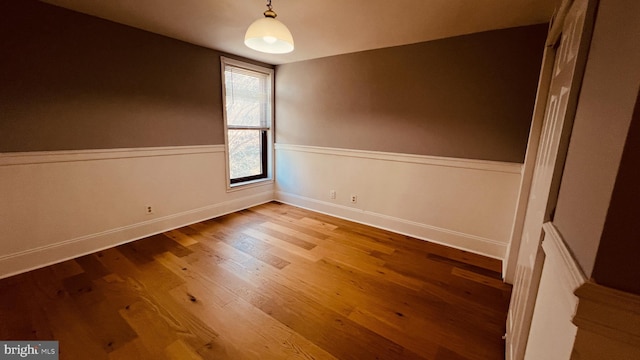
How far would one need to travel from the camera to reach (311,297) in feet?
6.52

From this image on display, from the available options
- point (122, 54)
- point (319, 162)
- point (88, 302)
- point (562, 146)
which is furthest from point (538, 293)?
point (122, 54)

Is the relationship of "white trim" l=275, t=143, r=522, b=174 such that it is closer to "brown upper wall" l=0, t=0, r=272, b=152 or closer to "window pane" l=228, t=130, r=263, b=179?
"window pane" l=228, t=130, r=263, b=179

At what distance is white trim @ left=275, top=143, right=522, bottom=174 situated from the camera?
8.30ft

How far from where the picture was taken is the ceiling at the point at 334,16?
1.98 metres

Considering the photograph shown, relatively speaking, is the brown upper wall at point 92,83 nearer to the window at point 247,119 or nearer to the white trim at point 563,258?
the window at point 247,119

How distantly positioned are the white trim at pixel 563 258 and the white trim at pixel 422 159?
1.85 meters

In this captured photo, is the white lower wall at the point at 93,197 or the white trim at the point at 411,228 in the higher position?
the white lower wall at the point at 93,197

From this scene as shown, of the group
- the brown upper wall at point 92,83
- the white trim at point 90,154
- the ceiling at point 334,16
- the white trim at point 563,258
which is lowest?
the white trim at point 563,258

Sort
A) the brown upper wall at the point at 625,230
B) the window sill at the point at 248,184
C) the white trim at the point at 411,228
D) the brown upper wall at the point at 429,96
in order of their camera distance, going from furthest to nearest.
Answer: the window sill at the point at 248,184, the white trim at the point at 411,228, the brown upper wall at the point at 429,96, the brown upper wall at the point at 625,230

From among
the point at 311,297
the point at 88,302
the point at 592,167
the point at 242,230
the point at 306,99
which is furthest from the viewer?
the point at 306,99

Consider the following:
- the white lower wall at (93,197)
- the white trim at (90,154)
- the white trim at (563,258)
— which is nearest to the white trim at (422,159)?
the white lower wall at (93,197)

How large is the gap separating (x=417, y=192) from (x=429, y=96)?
110cm

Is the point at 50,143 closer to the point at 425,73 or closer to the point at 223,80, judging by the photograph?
the point at 223,80

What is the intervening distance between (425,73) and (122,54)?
3137 millimetres
